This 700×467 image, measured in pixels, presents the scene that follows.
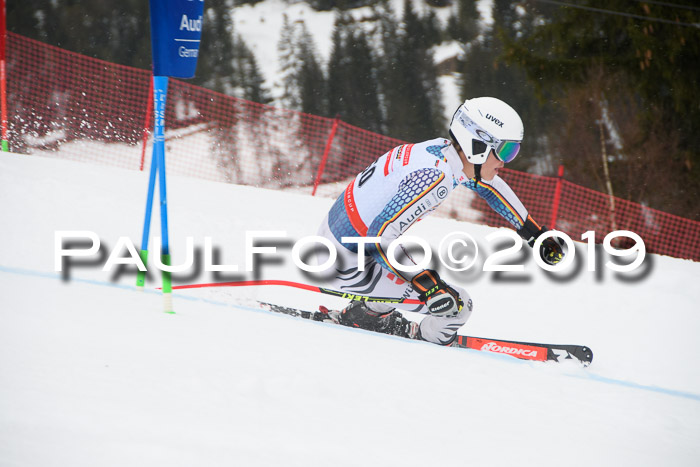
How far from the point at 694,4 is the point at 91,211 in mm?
13594

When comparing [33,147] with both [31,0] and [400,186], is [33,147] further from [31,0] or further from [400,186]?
[31,0]

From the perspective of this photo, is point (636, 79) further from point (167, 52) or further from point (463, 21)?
point (463, 21)

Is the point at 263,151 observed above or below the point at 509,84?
below

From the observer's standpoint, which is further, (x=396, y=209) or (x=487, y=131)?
(x=487, y=131)

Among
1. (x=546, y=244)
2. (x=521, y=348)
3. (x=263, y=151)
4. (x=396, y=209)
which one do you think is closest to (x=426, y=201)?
(x=396, y=209)

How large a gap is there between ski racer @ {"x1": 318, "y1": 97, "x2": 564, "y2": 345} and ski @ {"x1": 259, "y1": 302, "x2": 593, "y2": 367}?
14.1 inches

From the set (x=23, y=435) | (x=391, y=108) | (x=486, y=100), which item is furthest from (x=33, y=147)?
(x=391, y=108)

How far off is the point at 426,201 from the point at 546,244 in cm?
117

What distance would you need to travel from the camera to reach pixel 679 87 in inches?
597

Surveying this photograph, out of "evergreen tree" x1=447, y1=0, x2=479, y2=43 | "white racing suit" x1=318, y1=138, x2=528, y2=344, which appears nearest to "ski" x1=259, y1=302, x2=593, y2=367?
"white racing suit" x1=318, y1=138, x2=528, y2=344

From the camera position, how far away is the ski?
427cm

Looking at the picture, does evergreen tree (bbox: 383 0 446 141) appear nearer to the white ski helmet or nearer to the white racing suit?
the white racing suit

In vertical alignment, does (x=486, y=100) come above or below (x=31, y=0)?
below

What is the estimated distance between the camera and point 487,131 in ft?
11.8
